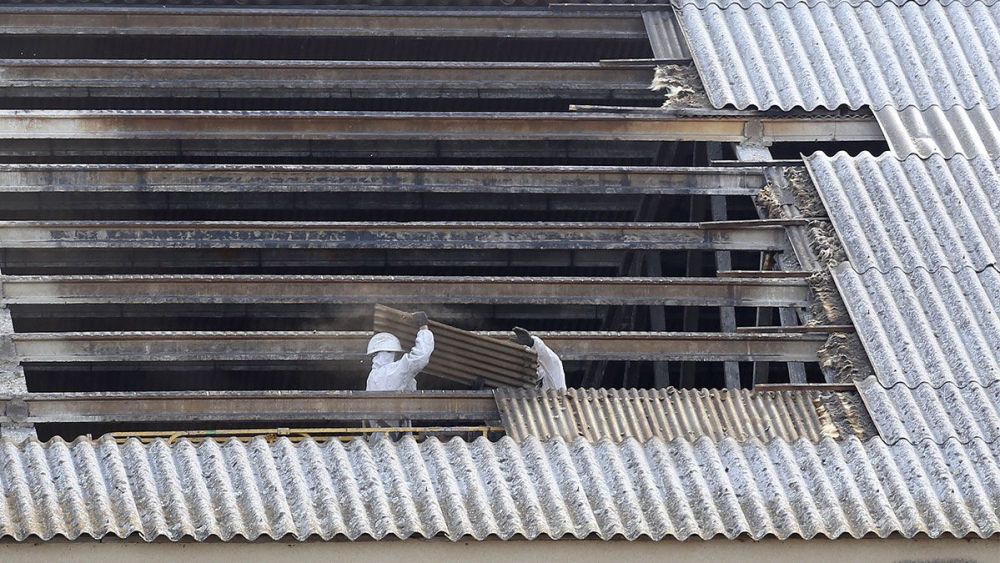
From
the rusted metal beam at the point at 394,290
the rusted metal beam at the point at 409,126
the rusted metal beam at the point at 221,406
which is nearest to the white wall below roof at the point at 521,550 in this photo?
the rusted metal beam at the point at 221,406

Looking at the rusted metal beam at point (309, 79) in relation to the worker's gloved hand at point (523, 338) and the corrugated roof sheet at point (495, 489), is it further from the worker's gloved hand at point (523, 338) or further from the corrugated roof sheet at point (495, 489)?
the corrugated roof sheet at point (495, 489)

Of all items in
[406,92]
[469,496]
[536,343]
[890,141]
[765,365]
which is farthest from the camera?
[406,92]

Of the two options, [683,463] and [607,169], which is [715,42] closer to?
[607,169]

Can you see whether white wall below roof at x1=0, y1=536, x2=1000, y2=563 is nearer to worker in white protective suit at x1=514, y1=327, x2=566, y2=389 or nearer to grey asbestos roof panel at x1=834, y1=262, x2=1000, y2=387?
grey asbestos roof panel at x1=834, y1=262, x2=1000, y2=387

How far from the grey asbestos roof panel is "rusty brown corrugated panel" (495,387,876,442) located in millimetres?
571

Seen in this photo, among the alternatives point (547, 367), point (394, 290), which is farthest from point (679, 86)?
point (547, 367)

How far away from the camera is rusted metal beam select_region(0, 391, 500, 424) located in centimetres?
1162

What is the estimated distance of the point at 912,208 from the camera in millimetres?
14023

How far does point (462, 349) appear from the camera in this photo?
1253cm

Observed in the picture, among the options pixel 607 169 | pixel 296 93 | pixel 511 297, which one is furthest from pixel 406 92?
pixel 511 297

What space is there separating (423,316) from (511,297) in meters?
0.88

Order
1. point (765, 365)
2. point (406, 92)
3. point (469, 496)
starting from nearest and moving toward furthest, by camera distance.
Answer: point (469, 496) → point (765, 365) → point (406, 92)

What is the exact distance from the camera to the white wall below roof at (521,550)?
10.1m

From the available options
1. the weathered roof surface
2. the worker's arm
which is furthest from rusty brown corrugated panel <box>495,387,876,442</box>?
the worker's arm
